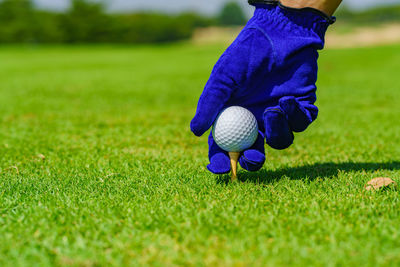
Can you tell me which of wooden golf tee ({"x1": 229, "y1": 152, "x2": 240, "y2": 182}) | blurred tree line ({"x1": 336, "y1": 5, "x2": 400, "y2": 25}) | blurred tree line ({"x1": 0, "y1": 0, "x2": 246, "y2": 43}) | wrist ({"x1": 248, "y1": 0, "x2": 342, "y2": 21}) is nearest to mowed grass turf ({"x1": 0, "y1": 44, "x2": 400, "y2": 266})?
wooden golf tee ({"x1": 229, "y1": 152, "x2": 240, "y2": 182})

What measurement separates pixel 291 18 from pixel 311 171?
1596 mm

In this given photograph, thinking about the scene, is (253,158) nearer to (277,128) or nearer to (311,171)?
(277,128)

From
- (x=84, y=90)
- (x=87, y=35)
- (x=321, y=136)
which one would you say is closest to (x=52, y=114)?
(x=84, y=90)

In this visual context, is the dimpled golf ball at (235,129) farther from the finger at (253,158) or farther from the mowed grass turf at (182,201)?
the mowed grass turf at (182,201)

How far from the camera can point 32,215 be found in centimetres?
277

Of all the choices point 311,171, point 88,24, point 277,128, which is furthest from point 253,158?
point 88,24

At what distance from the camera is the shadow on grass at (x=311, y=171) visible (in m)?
3.63

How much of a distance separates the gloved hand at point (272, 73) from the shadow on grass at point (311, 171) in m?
0.44

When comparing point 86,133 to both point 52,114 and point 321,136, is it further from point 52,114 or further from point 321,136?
point 321,136

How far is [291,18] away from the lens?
3053 millimetres

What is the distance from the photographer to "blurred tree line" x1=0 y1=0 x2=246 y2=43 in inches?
2201

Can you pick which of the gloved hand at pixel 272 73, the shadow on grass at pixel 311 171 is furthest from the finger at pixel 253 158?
the shadow on grass at pixel 311 171

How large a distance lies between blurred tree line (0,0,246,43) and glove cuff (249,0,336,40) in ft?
193

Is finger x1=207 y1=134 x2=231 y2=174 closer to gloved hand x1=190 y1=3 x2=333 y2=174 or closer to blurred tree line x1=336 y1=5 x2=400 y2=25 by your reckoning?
gloved hand x1=190 y1=3 x2=333 y2=174
